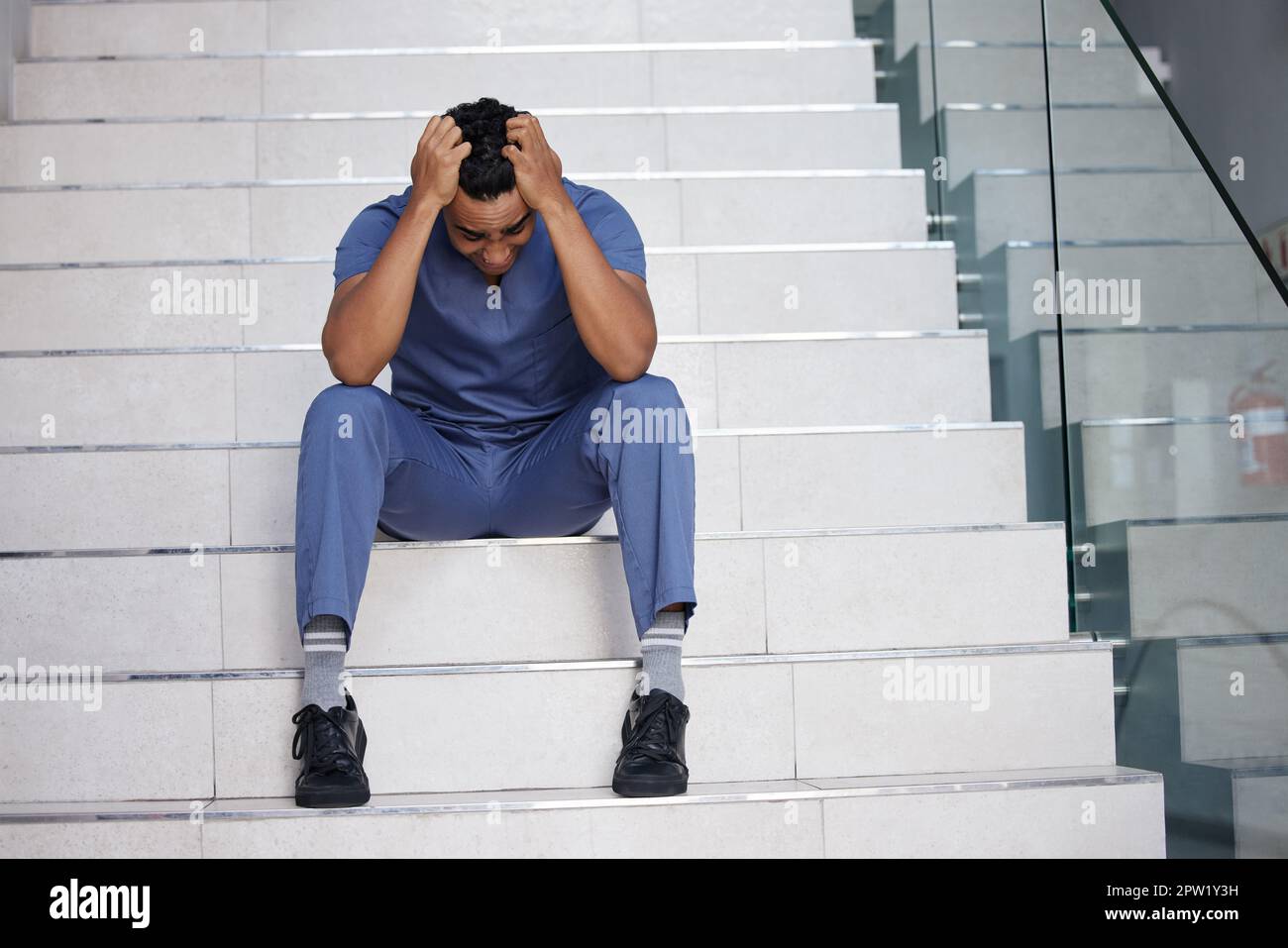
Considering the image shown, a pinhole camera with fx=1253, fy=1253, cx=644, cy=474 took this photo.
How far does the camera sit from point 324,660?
1380mm

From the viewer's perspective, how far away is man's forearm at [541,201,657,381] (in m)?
1.47

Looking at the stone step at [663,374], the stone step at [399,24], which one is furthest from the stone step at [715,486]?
the stone step at [399,24]

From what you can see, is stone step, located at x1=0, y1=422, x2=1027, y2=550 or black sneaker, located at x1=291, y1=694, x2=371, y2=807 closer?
black sneaker, located at x1=291, y1=694, x2=371, y2=807

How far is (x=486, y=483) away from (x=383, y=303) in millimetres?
272

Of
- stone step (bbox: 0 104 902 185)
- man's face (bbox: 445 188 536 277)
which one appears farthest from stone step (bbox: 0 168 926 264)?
man's face (bbox: 445 188 536 277)

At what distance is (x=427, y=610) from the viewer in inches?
62.1

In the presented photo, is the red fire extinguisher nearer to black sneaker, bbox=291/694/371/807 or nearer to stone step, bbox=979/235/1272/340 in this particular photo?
stone step, bbox=979/235/1272/340

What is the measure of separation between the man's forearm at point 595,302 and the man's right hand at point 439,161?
0.38 feet

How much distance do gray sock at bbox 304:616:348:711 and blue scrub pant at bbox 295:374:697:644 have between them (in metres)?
0.02

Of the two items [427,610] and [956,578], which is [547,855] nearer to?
[427,610]

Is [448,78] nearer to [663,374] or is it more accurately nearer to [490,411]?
[663,374]

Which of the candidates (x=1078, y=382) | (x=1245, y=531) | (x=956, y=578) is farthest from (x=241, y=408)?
(x=1245, y=531)

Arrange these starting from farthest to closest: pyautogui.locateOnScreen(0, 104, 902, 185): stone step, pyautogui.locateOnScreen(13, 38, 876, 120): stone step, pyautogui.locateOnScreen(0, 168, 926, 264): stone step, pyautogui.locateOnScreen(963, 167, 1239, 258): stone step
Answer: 1. pyautogui.locateOnScreen(13, 38, 876, 120): stone step
2. pyautogui.locateOnScreen(0, 104, 902, 185): stone step
3. pyautogui.locateOnScreen(0, 168, 926, 264): stone step
4. pyautogui.locateOnScreen(963, 167, 1239, 258): stone step

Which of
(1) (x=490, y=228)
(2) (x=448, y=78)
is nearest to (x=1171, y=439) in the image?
(1) (x=490, y=228)
